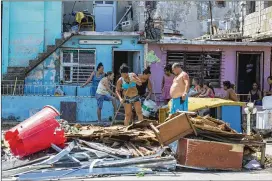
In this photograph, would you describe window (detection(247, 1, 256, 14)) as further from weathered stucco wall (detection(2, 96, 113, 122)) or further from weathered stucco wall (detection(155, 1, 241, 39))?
weathered stucco wall (detection(2, 96, 113, 122))

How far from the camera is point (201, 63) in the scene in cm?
1784

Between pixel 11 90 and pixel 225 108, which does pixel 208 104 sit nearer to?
pixel 225 108

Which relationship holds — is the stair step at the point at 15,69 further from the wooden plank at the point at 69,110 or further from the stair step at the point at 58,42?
the wooden plank at the point at 69,110

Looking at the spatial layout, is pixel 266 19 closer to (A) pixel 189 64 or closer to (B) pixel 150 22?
(A) pixel 189 64

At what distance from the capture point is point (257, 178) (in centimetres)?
714

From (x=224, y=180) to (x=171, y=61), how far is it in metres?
10.9

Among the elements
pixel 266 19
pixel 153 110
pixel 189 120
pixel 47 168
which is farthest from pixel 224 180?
pixel 266 19

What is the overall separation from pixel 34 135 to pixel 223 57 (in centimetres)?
1169

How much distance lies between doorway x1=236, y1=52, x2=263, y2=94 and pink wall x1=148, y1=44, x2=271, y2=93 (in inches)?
10.0

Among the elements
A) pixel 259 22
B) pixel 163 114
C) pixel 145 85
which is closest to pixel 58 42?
pixel 145 85

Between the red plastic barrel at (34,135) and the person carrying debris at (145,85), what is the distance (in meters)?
5.26

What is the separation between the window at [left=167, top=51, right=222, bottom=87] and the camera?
17.6 meters

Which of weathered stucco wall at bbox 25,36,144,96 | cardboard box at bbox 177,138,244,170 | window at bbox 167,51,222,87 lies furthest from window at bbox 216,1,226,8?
cardboard box at bbox 177,138,244,170

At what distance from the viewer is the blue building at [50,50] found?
1714 cm
